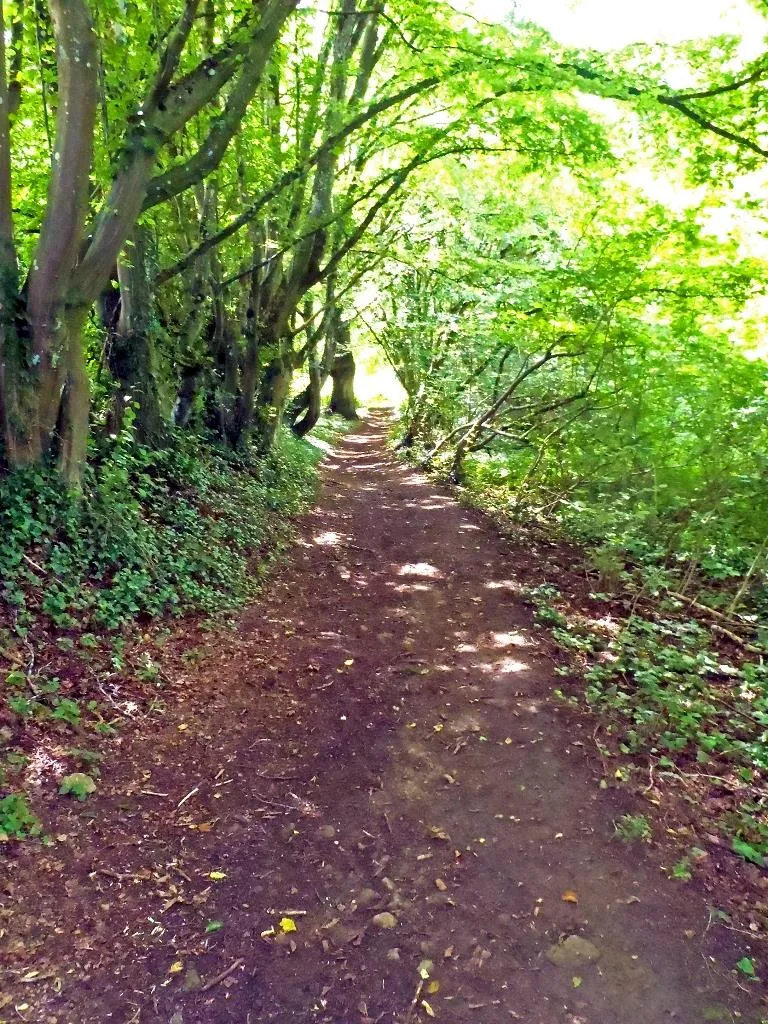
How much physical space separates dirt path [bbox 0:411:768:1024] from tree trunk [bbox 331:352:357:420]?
2434 centimetres

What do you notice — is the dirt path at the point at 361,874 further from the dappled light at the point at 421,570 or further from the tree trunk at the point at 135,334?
the tree trunk at the point at 135,334

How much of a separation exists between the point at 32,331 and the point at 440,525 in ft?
25.8

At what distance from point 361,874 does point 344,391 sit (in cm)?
2854

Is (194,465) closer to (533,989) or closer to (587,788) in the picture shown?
(587,788)

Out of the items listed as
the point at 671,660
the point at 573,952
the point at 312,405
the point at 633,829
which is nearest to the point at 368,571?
the point at 671,660

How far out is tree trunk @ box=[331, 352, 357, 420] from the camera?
2931cm

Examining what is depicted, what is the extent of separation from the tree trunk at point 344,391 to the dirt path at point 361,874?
24.3 m

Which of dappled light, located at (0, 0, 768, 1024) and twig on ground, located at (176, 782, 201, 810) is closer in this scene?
dappled light, located at (0, 0, 768, 1024)

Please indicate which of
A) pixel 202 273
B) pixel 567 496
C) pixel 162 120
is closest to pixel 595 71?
pixel 162 120

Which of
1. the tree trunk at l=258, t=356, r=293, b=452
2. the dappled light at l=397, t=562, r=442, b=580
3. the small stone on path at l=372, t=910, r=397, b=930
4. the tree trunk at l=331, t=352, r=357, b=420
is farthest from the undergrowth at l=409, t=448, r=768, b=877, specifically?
the tree trunk at l=331, t=352, r=357, b=420

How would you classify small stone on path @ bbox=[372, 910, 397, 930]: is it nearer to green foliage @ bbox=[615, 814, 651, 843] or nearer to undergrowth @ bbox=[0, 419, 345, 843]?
green foliage @ bbox=[615, 814, 651, 843]

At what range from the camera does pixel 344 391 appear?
3105 cm

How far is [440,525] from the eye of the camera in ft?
39.4

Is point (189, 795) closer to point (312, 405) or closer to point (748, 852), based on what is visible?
point (748, 852)
